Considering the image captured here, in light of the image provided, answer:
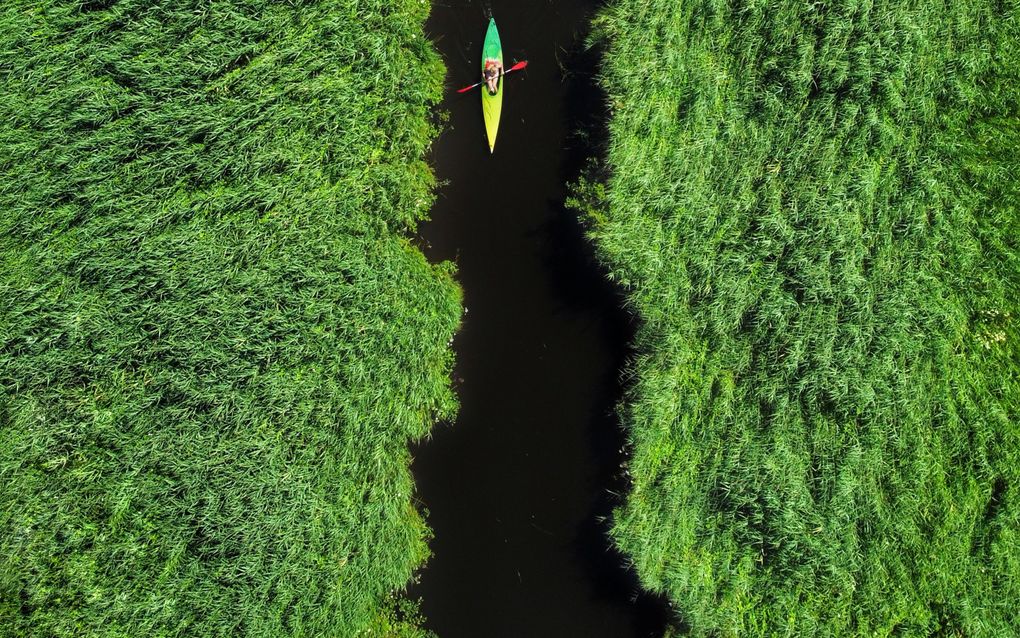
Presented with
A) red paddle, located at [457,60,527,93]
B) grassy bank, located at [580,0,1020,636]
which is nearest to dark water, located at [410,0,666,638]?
red paddle, located at [457,60,527,93]

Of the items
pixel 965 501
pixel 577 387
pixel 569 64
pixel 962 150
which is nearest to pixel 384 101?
pixel 569 64

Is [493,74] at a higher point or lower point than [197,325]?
higher

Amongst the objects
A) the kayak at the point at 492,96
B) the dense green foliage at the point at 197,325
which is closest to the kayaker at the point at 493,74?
the kayak at the point at 492,96

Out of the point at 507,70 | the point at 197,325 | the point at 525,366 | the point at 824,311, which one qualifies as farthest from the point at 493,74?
the point at 824,311

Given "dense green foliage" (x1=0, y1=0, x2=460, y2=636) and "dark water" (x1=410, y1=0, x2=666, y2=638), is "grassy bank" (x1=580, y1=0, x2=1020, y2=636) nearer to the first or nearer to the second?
"dark water" (x1=410, y1=0, x2=666, y2=638)

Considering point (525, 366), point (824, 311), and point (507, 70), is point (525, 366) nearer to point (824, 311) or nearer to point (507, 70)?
point (824, 311)

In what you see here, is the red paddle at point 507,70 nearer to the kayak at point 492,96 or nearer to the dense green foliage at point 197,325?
the kayak at point 492,96
